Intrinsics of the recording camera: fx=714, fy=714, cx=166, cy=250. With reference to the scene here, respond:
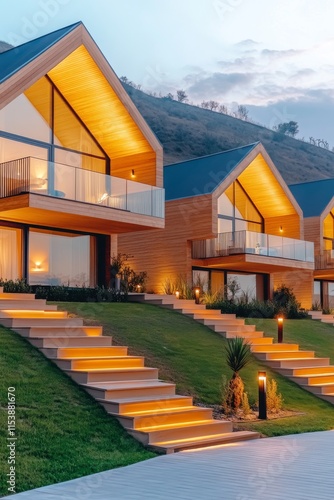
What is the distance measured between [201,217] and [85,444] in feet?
66.1

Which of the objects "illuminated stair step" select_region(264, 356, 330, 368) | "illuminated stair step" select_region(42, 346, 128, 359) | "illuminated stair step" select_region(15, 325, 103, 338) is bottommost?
"illuminated stair step" select_region(264, 356, 330, 368)

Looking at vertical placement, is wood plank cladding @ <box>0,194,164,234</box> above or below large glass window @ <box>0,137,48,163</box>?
below

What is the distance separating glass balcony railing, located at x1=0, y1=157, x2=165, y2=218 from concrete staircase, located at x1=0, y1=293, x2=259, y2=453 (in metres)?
5.93

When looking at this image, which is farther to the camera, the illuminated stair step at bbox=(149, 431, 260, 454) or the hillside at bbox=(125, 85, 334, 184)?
the hillside at bbox=(125, 85, 334, 184)

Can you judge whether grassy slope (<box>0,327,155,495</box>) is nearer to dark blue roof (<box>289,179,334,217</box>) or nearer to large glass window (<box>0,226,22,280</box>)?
large glass window (<box>0,226,22,280</box>)

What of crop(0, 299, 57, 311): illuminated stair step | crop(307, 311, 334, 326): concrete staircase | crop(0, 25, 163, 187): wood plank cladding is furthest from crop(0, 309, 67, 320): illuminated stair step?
crop(307, 311, 334, 326): concrete staircase

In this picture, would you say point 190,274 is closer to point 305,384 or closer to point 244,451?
point 305,384

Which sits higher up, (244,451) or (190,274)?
(190,274)

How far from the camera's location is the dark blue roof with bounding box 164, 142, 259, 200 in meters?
30.2

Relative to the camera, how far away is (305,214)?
126 ft

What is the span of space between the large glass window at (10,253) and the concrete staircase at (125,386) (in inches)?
253

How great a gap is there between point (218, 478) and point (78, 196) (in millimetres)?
14062

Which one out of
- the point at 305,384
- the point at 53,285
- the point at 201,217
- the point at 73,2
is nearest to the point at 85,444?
the point at 305,384

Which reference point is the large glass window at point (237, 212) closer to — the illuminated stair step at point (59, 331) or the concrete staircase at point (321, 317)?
the concrete staircase at point (321, 317)
